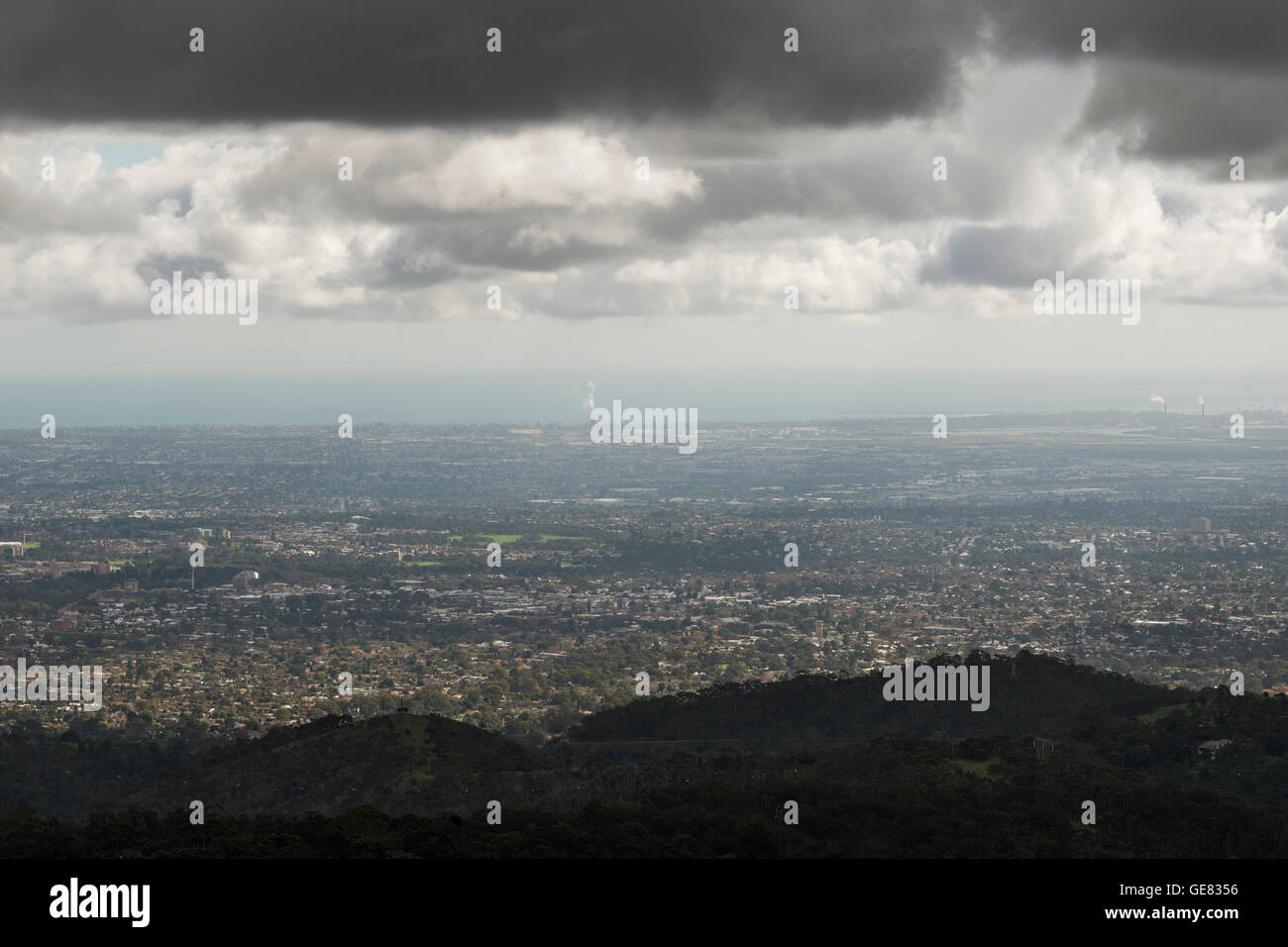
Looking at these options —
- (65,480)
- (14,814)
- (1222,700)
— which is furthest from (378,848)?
(65,480)

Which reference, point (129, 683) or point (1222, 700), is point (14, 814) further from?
point (1222, 700)

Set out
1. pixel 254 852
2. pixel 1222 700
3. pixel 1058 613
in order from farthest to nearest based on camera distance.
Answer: pixel 1058 613, pixel 1222 700, pixel 254 852

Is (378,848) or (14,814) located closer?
(378,848)

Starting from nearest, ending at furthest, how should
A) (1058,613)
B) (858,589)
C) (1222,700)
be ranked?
(1222,700) < (1058,613) < (858,589)
